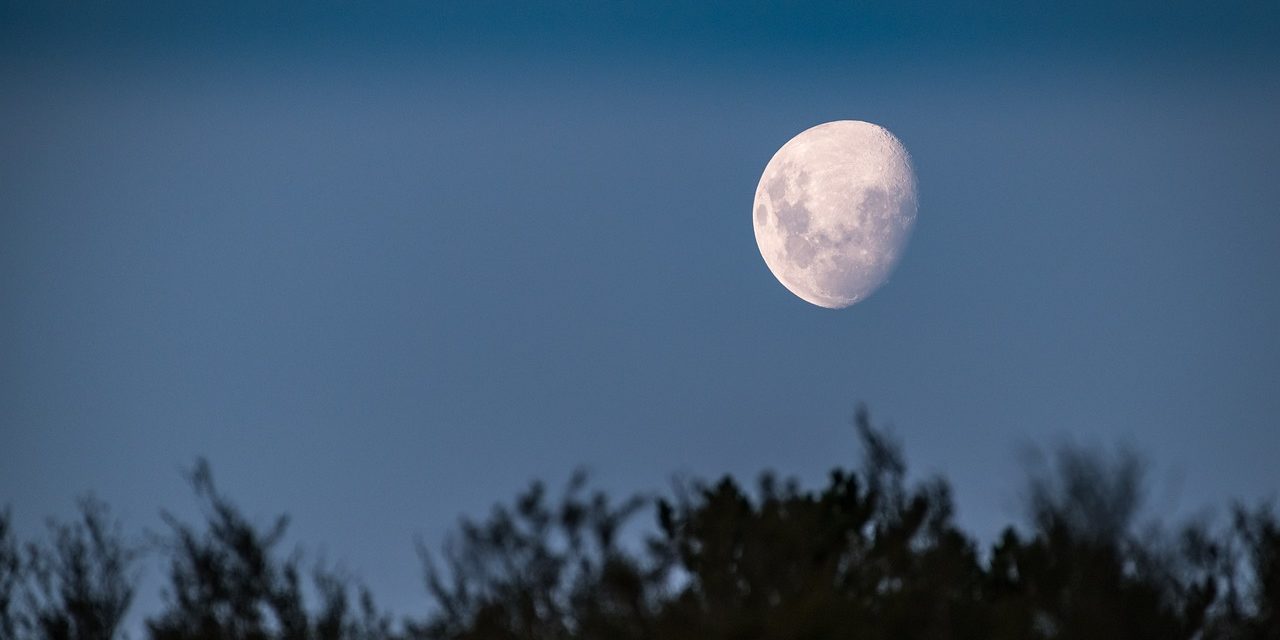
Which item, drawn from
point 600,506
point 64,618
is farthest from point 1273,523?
point 64,618

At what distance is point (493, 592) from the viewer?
24.9 metres

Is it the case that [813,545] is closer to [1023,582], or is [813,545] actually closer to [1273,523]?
[1023,582]

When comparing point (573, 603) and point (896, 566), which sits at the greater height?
point (573, 603)

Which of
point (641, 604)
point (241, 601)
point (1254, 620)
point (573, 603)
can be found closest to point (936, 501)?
point (1254, 620)

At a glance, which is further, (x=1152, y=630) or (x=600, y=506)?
(x=600, y=506)

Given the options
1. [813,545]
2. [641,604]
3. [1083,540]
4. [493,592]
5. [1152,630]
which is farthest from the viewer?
[493,592]

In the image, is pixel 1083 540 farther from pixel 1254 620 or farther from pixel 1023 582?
pixel 1254 620

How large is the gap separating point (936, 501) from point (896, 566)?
4358mm

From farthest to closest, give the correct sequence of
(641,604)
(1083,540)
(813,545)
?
(813,545) < (1083,540) < (641,604)

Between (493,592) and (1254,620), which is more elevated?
(493,592)

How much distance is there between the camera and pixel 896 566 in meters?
21.6

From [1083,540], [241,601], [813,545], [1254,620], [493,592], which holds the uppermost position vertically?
[241,601]

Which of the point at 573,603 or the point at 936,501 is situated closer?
the point at 573,603

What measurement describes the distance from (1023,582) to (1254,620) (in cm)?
367
